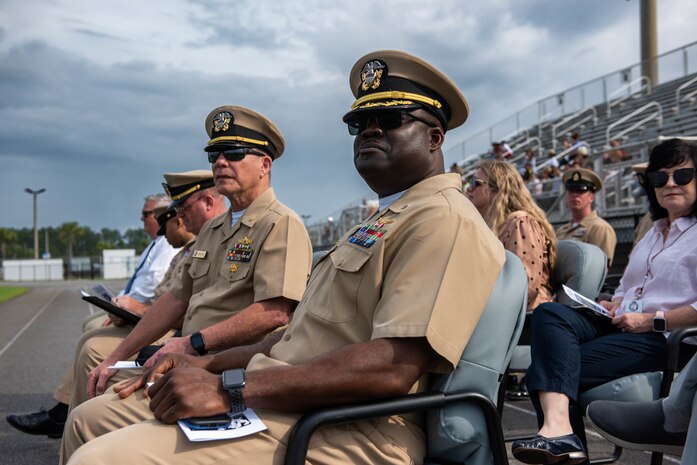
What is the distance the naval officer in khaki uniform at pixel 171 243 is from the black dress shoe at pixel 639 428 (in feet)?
7.07

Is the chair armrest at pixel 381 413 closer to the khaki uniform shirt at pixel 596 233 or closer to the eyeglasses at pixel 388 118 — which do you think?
the eyeglasses at pixel 388 118

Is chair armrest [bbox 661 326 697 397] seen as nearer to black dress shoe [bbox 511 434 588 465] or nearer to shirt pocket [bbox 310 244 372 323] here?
black dress shoe [bbox 511 434 588 465]

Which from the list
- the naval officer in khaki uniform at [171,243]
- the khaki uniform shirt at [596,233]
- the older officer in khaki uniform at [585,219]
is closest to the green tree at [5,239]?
the naval officer in khaki uniform at [171,243]

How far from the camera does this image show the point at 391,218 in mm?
2145

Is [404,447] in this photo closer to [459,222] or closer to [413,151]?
[459,222]

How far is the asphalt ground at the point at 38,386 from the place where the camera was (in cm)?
454

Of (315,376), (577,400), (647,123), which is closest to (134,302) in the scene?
(577,400)

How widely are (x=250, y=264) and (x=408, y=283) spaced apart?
1617mm

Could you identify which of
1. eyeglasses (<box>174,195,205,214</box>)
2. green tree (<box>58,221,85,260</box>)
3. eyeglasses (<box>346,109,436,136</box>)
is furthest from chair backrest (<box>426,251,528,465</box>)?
green tree (<box>58,221,85,260</box>)

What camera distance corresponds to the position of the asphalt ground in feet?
14.9

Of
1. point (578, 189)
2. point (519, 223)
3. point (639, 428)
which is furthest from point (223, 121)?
point (578, 189)

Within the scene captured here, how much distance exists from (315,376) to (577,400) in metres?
1.79

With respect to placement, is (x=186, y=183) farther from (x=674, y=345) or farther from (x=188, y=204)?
(x=674, y=345)

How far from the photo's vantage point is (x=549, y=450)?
2.85 meters
